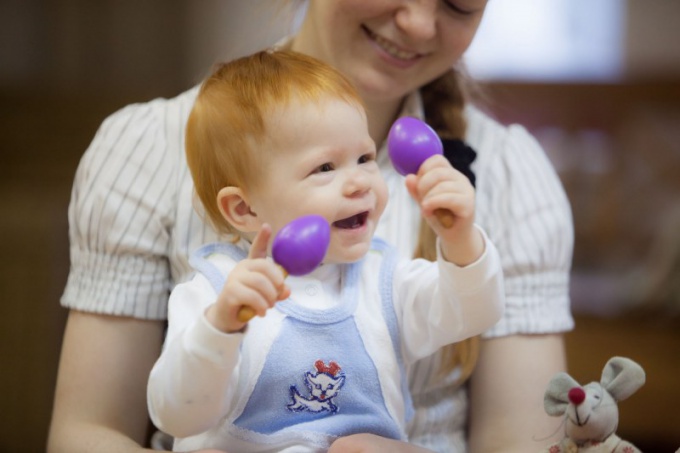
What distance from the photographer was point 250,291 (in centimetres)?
79

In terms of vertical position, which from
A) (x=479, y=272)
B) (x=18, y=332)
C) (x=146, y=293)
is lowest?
(x=18, y=332)

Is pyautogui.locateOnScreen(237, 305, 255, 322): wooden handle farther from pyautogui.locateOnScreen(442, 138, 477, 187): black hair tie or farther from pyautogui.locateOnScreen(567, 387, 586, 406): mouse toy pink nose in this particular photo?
pyautogui.locateOnScreen(442, 138, 477, 187): black hair tie

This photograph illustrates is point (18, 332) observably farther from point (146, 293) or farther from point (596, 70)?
point (596, 70)

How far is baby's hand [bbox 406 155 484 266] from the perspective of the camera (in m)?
0.86

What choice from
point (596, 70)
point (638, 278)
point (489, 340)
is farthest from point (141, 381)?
point (596, 70)

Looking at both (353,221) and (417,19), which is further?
(417,19)

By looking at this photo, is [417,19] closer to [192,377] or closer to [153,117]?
[153,117]

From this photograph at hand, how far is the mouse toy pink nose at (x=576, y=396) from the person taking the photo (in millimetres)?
837

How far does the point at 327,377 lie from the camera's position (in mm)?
959

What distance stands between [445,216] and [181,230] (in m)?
0.45

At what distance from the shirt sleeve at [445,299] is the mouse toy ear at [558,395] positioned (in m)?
0.12

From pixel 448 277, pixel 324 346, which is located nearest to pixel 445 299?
pixel 448 277

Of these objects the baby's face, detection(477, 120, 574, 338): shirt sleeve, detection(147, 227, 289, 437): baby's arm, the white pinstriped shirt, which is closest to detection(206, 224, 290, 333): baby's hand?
detection(147, 227, 289, 437): baby's arm

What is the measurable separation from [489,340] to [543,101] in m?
2.08
